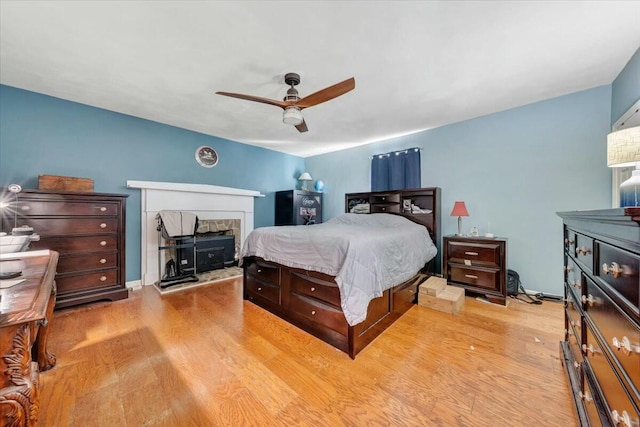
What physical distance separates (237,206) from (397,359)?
385 cm

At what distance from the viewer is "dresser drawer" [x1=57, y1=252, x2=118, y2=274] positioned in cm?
258

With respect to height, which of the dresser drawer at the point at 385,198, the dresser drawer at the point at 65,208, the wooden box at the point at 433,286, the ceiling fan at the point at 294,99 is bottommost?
the wooden box at the point at 433,286

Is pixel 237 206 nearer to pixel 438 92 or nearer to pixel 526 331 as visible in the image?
pixel 438 92

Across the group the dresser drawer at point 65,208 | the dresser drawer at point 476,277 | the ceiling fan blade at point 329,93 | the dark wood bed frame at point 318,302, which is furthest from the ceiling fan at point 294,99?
the dresser drawer at point 476,277

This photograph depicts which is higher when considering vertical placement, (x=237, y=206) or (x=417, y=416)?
(x=237, y=206)

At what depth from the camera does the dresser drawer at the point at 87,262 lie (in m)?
2.58

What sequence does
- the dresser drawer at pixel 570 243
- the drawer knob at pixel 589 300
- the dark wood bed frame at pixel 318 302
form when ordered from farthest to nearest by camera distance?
1. the dark wood bed frame at pixel 318 302
2. the dresser drawer at pixel 570 243
3. the drawer knob at pixel 589 300

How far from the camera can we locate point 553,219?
2.92m

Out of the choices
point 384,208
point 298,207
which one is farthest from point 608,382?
point 298,207

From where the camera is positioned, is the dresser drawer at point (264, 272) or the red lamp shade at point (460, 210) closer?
the dresser drawer at point (264, 272)

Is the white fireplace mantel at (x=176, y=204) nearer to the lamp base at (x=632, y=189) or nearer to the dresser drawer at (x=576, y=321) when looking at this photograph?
the dresser drawer at (x=576, y=321)

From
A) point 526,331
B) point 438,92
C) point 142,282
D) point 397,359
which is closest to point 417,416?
point 397,359

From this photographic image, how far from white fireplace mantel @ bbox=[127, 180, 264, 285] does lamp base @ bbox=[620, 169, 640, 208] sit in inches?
183

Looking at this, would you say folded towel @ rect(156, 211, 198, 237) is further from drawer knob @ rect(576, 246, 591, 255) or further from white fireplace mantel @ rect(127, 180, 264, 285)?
drawer knob @ rect(576, 246, 591, 255)
